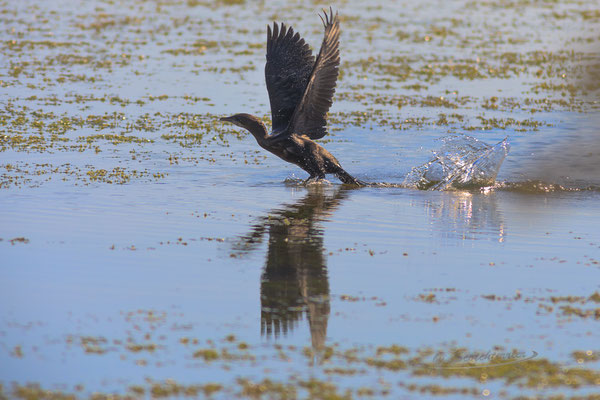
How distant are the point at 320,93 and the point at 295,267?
3832mm

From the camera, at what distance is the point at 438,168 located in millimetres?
11891

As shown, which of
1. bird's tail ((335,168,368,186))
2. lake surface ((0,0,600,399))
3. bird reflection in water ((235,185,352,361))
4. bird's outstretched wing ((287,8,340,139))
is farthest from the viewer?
bird's tail ((335,168,368,186))

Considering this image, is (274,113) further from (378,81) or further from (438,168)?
(378,81)

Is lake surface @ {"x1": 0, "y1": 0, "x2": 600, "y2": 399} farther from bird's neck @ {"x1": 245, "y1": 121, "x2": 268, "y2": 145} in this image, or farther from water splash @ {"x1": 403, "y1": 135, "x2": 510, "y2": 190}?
bird's neck @ {"x1": 245, "y1": 121, "x2": 268, "y2": 145}

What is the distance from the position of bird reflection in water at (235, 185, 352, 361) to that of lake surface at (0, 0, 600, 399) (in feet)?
0.08

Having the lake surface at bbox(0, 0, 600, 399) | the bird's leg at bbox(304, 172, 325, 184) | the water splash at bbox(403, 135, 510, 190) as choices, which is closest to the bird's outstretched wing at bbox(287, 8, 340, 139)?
the bird's leg at bbox(304, 172, 325, 184)

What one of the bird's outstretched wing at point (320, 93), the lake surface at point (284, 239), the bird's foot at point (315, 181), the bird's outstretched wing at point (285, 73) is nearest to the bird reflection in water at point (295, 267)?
the lake surface at point (284, 239)

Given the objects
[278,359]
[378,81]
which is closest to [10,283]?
[278,359]

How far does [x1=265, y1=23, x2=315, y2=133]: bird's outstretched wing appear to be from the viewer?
37.9 feet

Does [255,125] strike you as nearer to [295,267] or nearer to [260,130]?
[260,130]

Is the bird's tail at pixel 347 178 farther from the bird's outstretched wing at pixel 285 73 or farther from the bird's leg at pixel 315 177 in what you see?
the bird's outstretched wing at pixel 285 73

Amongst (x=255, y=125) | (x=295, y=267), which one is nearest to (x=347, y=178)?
(x=255, y=125)

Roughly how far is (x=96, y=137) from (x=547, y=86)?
872 cm

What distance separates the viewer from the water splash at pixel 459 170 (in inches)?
457
